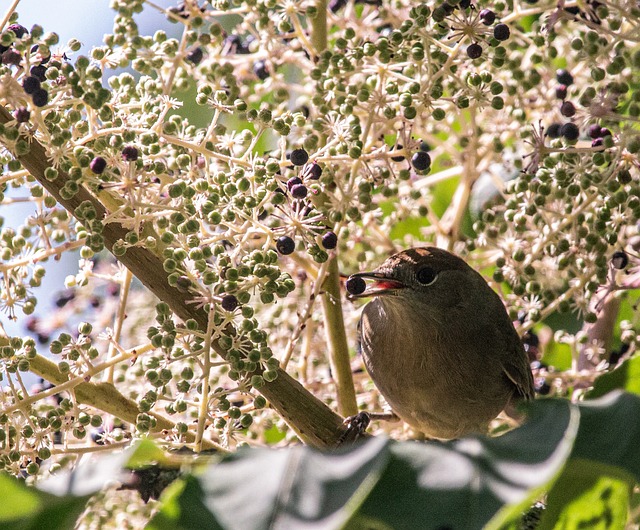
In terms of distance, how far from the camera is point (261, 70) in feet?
10.3

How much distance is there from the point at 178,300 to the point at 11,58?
73 cm

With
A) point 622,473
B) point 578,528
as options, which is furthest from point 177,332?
point 622,473

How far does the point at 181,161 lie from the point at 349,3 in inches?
47.1

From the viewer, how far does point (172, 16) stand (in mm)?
2805

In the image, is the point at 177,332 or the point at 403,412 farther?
the point at 403,412

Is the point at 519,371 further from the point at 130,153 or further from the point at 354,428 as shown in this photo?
the point at 130,153

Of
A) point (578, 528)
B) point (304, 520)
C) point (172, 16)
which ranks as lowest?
point (578, 528)

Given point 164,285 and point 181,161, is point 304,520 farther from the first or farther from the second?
point 181,161

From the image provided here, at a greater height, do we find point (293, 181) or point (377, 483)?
point (293, 181)

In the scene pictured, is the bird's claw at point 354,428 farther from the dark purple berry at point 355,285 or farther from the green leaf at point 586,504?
the green leaf at point 586,504

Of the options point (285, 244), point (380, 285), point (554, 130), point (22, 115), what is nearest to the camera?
point (22, 115)

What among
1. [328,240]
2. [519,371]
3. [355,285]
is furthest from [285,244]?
[519,371]

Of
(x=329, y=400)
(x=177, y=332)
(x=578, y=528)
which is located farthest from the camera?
(x=329, y=400)

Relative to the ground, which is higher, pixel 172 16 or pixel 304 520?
pixel 172 16
